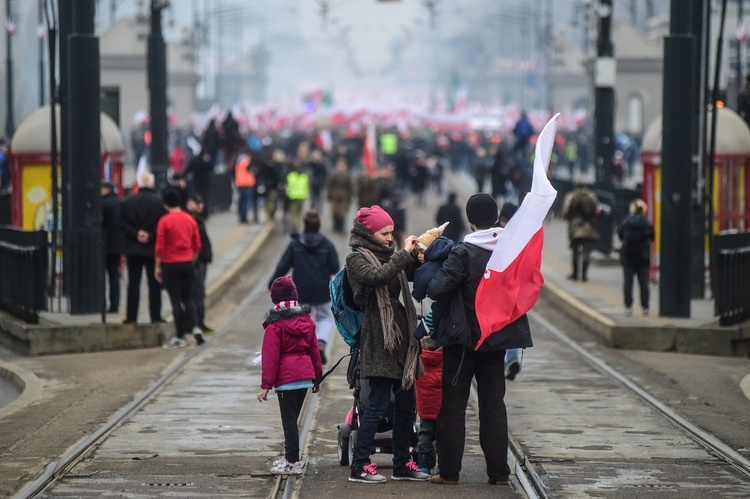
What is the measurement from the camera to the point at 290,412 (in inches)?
381

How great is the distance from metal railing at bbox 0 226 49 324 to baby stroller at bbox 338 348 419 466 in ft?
25.7

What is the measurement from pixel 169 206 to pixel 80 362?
1.79 metres

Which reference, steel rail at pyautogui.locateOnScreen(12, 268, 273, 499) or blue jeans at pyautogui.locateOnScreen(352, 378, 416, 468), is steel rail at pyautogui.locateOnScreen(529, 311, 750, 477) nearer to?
blue jeans at pyautogui.locateOnScreen(352, 378, 416, 468)

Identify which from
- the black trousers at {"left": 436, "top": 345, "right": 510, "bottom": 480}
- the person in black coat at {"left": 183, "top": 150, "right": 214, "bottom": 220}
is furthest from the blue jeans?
the person in black coat at {"left": 183, "top": 150, "right": 214, "bottom": 220}

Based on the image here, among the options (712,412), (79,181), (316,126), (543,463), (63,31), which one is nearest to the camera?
(543,463)

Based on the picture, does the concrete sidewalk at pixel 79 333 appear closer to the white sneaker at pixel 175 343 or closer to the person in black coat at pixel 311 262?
the white sneaker at pixel 175 343

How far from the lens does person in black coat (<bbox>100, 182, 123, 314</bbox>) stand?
18.1 meters

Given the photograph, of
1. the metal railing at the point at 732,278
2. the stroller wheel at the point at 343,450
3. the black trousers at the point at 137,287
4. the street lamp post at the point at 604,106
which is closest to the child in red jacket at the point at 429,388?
the stroller wheel at the point at 343,450

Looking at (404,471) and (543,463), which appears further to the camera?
(543,463)

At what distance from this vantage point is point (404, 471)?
9.55 metres

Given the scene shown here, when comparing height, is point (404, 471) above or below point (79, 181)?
below

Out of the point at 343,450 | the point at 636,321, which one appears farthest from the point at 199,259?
the point at 343,450

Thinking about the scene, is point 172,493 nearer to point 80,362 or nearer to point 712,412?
point 712,412

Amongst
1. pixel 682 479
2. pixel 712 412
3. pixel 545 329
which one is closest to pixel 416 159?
pixel 545 329
